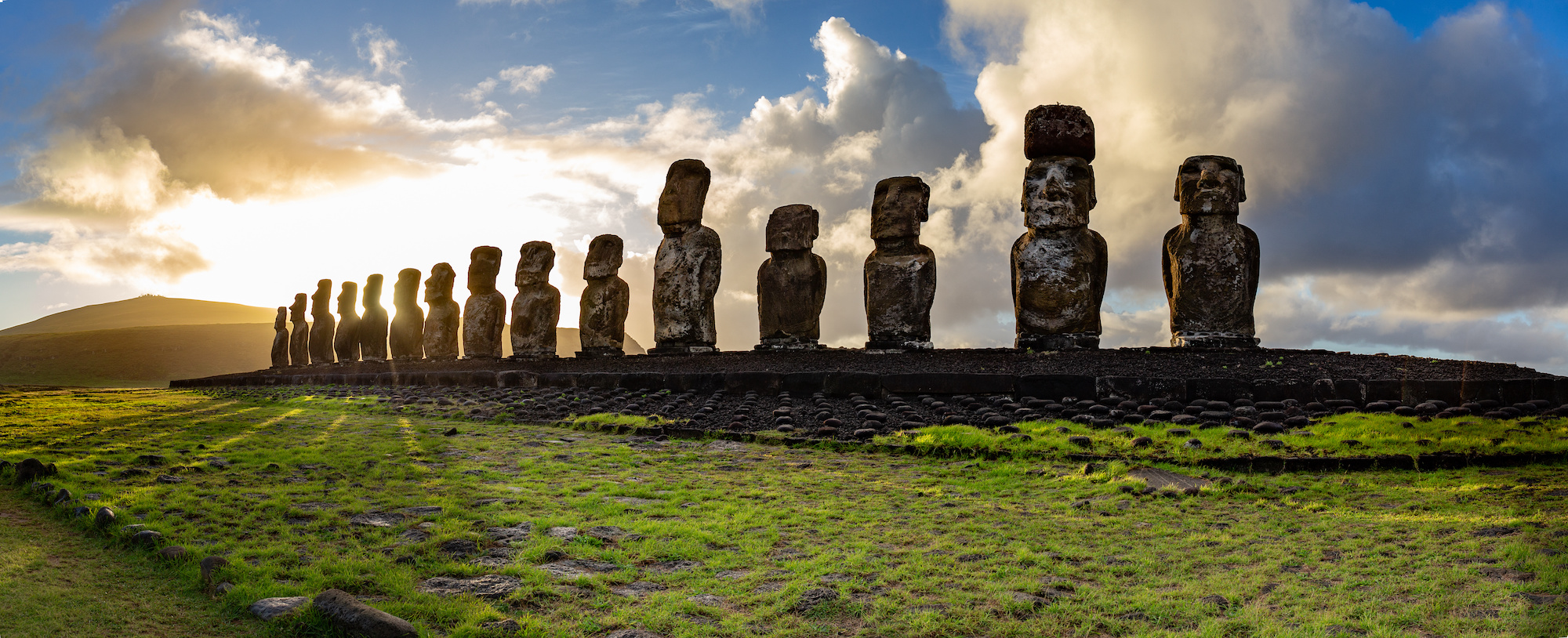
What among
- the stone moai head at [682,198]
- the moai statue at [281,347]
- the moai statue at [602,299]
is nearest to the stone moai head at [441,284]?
the moai statue at [602,299]

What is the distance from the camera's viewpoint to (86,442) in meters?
7.19

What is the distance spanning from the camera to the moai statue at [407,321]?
2177cm

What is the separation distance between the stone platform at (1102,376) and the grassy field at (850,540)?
5.11 ft

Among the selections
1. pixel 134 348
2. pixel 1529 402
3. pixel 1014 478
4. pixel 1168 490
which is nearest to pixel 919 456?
pixel 1014 478

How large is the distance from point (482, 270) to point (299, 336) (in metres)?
13.9

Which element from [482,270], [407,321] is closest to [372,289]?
Result: [407,321]

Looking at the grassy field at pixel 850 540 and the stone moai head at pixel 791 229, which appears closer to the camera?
the grassy field at pixel 850 540

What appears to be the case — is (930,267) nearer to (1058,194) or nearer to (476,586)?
(1058,194)

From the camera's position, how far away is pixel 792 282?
1334 centimetres

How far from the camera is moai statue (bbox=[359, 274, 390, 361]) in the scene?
23172 mm

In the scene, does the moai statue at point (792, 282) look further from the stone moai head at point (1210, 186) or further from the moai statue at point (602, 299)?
the stone moai head at point (1210, 186)

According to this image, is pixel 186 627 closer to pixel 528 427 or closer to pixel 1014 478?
pixel 1014 478

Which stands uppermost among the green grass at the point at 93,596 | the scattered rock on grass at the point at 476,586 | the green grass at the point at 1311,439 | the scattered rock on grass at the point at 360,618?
the green grass at the point at 1311,439

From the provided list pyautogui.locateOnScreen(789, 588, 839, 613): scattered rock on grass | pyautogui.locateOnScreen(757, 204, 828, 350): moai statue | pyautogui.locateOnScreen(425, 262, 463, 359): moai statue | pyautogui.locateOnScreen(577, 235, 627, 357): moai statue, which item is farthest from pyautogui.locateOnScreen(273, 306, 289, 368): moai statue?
pyautogui.locateOnScreen(789, 588, 839, 613): scattered rock on grass
